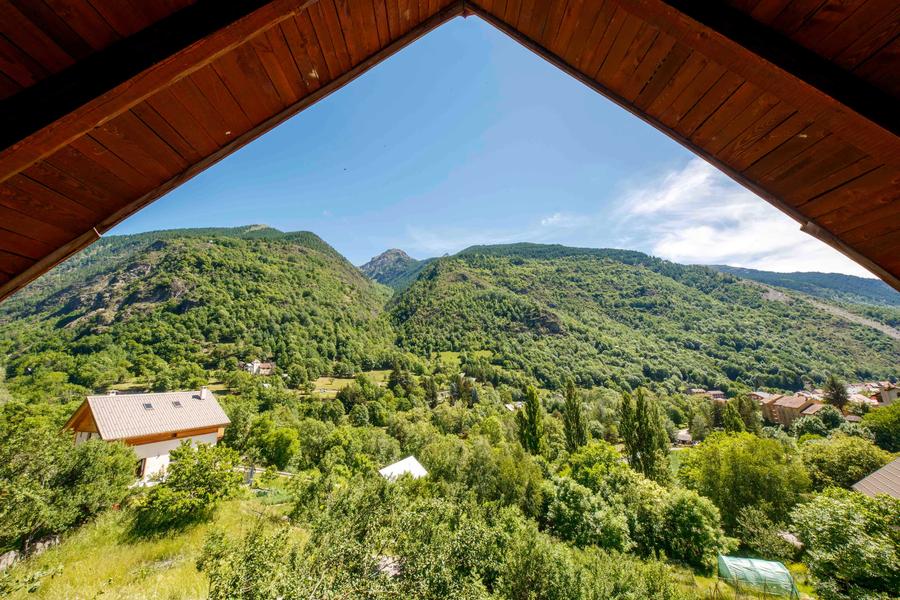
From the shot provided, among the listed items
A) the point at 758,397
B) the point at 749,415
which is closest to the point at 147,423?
the point at 749,415

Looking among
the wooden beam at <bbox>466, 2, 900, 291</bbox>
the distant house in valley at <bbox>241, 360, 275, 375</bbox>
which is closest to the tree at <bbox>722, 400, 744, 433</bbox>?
the wooden beam at <bbox>466, 2, 900, 291</bbox>

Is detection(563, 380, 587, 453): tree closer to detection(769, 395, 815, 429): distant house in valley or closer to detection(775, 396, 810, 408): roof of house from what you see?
detection(769, 395, 815, 429): distant house in valley

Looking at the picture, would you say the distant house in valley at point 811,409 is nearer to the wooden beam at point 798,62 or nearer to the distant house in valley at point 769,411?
the distant house in valley at point 769,411

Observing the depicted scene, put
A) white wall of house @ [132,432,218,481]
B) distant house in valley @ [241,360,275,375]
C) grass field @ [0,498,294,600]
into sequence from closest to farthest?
grass field @ [0,498,294,600] < white wall of house @ [132,432,218,481] < distant house in valley @ [241,360,275,375]

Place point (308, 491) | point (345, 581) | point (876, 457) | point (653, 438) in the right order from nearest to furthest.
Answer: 1. point (345, 581)
2. point (308, 491)
3. point (876, 457)
4. point (653, 438)

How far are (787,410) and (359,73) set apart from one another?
77.8 metres

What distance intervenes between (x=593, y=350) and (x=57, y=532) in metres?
108

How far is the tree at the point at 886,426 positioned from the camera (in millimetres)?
32281

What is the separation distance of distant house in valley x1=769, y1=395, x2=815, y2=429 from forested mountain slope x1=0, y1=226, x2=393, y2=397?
8222 cm

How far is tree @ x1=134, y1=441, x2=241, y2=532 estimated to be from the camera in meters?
11.2

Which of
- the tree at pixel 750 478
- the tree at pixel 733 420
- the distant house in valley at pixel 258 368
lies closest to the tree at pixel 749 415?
the tree at pixel 733 420

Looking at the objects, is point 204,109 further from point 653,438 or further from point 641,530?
point 653,438

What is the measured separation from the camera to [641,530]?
18.1m

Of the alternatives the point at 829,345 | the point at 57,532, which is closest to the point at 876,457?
the point at 57,532
